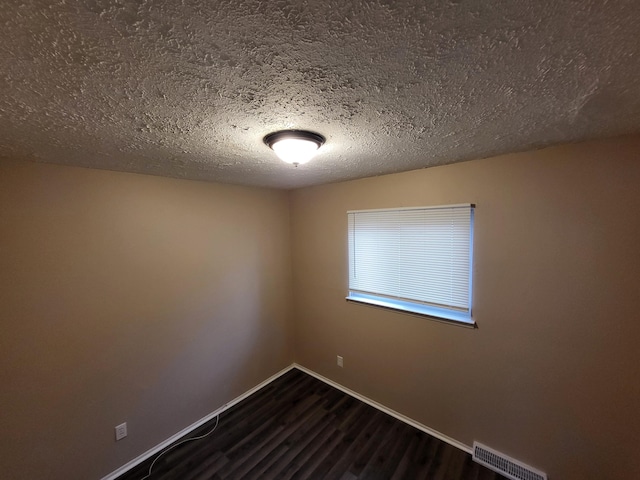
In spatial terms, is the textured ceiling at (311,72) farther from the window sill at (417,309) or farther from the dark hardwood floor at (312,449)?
the dark hardwood floor at (312,449)

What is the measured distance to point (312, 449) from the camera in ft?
6.95

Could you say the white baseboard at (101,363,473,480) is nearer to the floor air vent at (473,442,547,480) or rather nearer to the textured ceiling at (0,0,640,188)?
the floor air vent at (473,442,547,480)

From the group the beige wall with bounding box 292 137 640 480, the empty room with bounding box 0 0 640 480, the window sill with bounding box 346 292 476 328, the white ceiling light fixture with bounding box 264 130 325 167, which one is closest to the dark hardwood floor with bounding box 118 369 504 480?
the empty room with bounding box 0 0 640 480

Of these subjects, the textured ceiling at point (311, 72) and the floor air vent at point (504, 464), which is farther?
the floor air vent at point (504, 464)

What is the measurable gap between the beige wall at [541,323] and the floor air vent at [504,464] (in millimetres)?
58

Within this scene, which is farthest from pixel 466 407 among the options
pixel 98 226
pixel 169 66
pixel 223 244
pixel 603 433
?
pixel 98 226

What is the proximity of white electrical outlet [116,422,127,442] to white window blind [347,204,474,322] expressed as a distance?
2180 millimetres

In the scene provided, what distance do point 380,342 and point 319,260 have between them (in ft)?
3.62

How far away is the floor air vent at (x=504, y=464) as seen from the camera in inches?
69.6

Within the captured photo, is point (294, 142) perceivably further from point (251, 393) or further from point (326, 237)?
point (251, 393)

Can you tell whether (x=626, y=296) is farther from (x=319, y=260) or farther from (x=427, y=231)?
(x=319, y=260)

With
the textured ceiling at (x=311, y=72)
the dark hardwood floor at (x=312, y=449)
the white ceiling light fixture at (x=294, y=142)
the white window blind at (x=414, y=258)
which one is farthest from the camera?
the white window blind at (x=414, y=258)

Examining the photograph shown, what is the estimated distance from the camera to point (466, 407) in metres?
2.04

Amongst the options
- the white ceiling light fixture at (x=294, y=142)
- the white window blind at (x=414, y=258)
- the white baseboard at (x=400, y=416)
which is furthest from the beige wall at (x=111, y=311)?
the white ceiling light fixture at (x=294, y=142)
